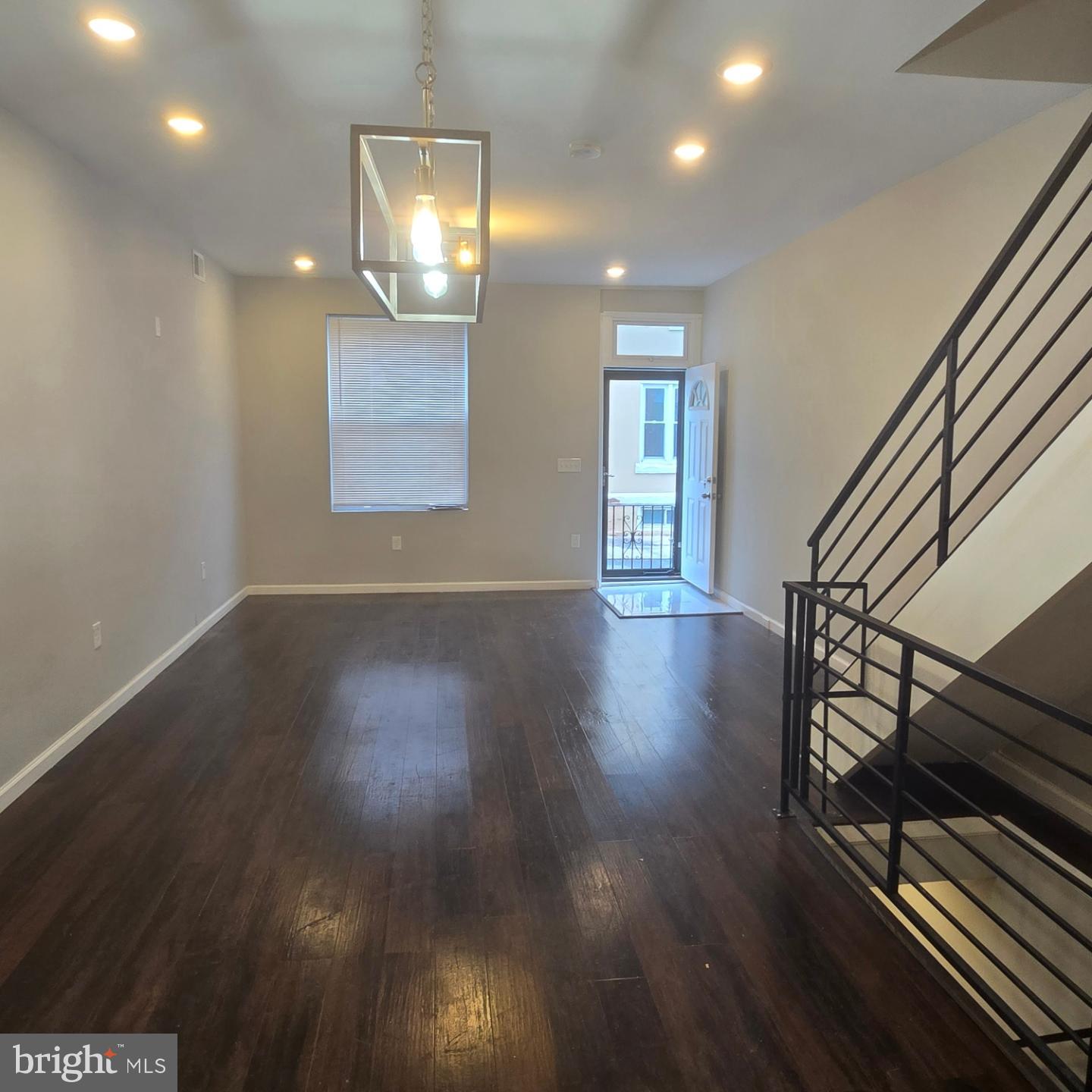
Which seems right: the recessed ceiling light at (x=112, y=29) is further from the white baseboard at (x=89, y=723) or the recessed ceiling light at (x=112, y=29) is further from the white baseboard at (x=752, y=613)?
the white baseboard at (x=752, y=613)

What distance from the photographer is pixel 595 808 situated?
2822mm

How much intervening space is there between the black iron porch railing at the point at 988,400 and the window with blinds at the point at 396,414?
380 centimetres

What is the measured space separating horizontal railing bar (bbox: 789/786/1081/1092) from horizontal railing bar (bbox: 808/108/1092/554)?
106 cm

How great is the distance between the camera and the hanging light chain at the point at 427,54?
218cm

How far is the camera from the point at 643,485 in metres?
8.58

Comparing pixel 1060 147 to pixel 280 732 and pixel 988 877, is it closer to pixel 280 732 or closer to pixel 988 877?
pixel 988 877

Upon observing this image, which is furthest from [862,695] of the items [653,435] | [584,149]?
[653,435]

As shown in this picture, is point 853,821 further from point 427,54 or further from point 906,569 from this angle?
point 427,54

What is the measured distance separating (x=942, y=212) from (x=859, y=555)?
1763mm

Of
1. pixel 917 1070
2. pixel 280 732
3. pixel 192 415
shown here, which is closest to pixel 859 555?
pixel 917 1070

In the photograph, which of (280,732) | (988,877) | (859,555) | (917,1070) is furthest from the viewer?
(859,555)

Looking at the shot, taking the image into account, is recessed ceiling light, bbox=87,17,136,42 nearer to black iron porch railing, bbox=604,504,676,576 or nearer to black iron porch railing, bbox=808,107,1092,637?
black iron porch railing, bbox=808,107,1092,637

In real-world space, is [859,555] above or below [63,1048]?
above

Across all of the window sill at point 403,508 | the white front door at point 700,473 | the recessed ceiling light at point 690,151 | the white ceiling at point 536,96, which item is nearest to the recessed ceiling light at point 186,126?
the white ceiling at point 536,96
